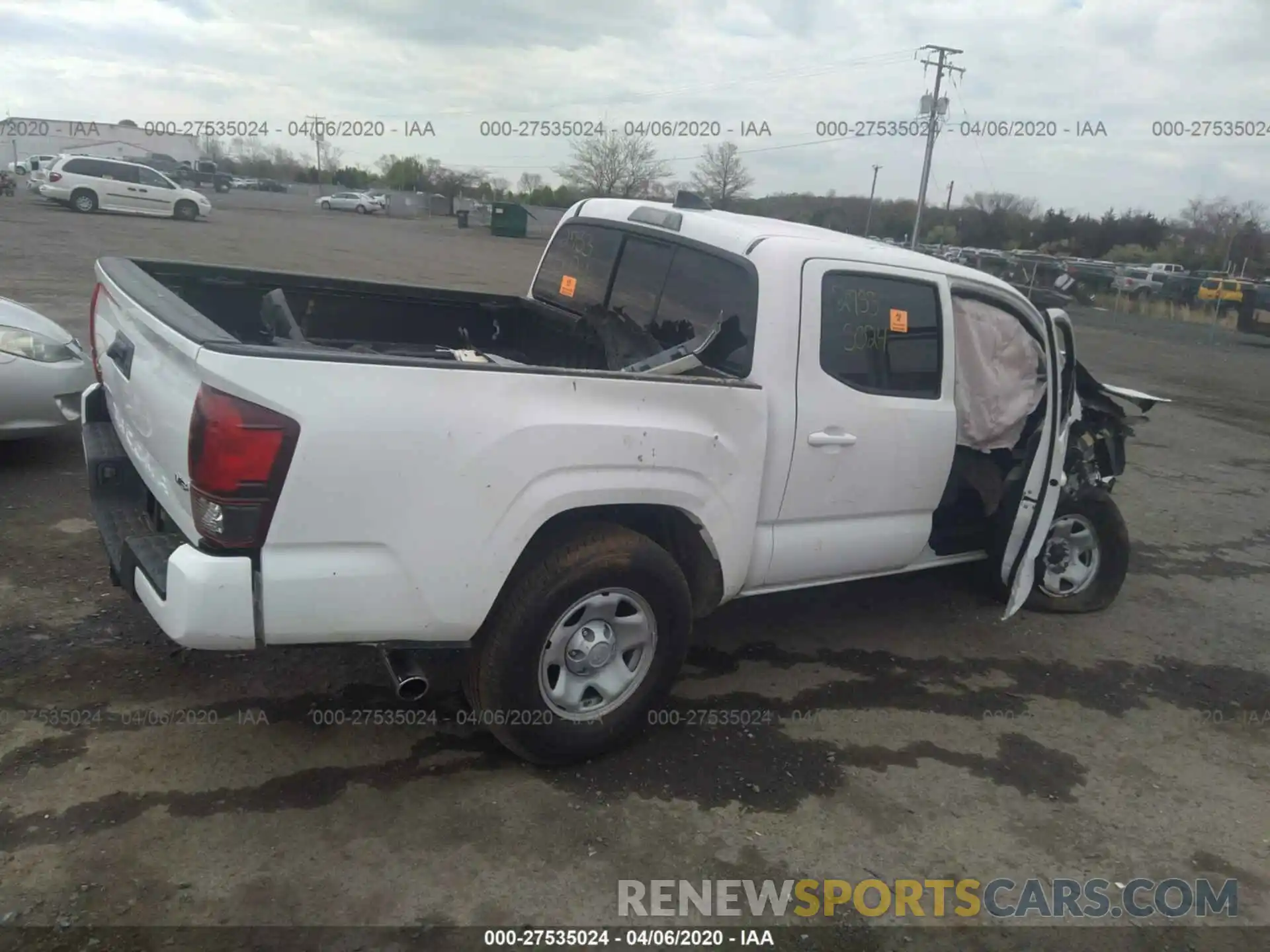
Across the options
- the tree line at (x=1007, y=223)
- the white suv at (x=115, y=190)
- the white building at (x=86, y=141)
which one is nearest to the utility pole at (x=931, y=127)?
the tree line at (x=1007, y=223)

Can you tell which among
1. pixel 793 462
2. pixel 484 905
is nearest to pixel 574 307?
pixel 793 462

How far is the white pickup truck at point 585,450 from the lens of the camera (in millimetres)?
2635

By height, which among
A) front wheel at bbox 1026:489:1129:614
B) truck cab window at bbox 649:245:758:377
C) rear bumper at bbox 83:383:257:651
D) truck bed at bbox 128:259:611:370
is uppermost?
truck cab window at bbox 649:245:758:377

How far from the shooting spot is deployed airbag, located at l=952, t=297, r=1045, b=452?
462cm

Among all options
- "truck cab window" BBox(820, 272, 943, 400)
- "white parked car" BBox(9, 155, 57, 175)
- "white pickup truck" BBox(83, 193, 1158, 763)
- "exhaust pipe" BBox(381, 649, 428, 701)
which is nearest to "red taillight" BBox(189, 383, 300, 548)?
"white pickup truck" BBox(83, 193, 1158, 763)

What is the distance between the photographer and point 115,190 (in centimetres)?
2952

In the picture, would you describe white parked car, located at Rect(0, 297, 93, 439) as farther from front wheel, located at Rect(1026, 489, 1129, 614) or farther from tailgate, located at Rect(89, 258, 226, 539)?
front wheel, located at Rect(1026, 489, 1129, 614)

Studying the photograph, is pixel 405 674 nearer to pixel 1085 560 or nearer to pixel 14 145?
pixel 1085 560

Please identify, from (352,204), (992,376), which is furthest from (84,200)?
A: (992,376)

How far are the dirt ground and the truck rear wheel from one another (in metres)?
0.20

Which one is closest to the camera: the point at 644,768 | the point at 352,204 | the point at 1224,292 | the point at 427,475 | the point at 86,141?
the point at 427,475

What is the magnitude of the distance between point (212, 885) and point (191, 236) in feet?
81.9

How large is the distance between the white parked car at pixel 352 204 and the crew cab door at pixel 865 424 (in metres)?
58.0

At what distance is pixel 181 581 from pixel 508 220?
43955mm
